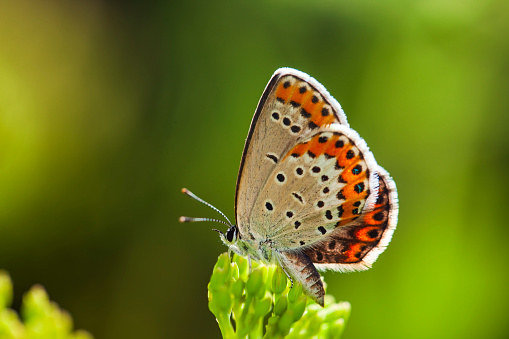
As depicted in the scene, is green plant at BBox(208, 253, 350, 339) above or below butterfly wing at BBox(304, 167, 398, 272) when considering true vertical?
below

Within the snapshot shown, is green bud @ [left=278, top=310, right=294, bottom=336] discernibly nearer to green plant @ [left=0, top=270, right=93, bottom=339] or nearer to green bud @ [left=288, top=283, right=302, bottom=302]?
green bud @ [left=288, top=283, right=302, bottom=302]

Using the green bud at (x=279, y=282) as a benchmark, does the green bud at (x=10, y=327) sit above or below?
above

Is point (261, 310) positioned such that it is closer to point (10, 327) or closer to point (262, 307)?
point (262, 307)

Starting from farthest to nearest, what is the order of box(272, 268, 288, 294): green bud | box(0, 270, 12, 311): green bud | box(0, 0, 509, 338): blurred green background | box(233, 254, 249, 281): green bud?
box(0, 0, 509, 338): blurred green background < box(233, 254, 249, 281): green bud < box(272, 268, 288, 294): green bud < box(0, 270, 12, 311): green bud

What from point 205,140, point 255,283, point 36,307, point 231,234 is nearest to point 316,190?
point 231,234

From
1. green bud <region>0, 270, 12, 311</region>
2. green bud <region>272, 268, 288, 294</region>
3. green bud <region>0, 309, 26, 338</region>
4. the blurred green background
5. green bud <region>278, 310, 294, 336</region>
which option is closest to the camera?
green bud <region>0, 309, 26, 338</region>

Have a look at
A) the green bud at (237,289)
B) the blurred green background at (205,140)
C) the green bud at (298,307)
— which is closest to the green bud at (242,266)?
the green bud at (237,289)

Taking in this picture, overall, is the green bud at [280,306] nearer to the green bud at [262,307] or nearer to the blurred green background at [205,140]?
the green bud at [262,307]

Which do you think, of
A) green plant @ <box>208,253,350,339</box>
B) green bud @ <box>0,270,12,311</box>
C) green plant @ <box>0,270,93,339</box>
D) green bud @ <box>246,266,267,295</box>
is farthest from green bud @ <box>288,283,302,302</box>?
green bud @ <box>0,270,12,311</box>
